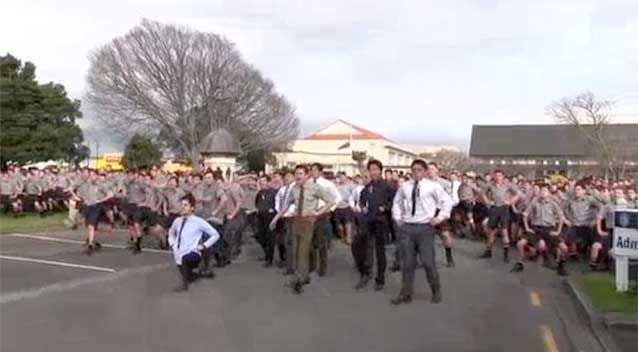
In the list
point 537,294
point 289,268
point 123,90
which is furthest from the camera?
point 123,90

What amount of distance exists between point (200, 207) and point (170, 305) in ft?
17.9

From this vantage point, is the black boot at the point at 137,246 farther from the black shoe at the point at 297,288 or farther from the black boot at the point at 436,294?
the black boot at the point at 436,294

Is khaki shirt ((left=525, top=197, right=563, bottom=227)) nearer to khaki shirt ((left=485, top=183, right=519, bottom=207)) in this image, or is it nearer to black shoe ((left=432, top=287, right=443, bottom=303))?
khaki shirt ((left=485, top=183, right=519, bottom=207))

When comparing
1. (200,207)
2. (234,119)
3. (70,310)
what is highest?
(234,119)

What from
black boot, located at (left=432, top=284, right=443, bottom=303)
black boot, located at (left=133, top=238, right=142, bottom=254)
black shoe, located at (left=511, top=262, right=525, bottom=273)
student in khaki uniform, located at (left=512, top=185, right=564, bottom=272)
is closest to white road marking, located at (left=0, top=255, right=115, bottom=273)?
black boot, located at (left=133, top=238, right=142, bottom=254)

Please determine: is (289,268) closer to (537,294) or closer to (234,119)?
(537,294)

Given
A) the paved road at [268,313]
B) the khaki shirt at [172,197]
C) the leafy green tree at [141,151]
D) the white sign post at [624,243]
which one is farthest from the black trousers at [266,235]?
the leafy green tree at [141,151]

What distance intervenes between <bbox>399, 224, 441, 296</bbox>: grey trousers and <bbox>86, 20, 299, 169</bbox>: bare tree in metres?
57.7

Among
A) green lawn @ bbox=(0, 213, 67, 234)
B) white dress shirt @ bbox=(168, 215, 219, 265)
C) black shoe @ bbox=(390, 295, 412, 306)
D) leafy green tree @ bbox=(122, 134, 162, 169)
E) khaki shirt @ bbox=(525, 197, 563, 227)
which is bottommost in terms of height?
green lawn @ bbox=(0, 213, 67, 234)

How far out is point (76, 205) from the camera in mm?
22750

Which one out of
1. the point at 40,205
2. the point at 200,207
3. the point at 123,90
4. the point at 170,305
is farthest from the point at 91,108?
the point at 170,305

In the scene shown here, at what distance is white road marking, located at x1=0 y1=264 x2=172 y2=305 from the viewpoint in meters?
11.4

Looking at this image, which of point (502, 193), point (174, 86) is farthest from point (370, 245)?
point (174, 86)

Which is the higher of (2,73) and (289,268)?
(2,73)
